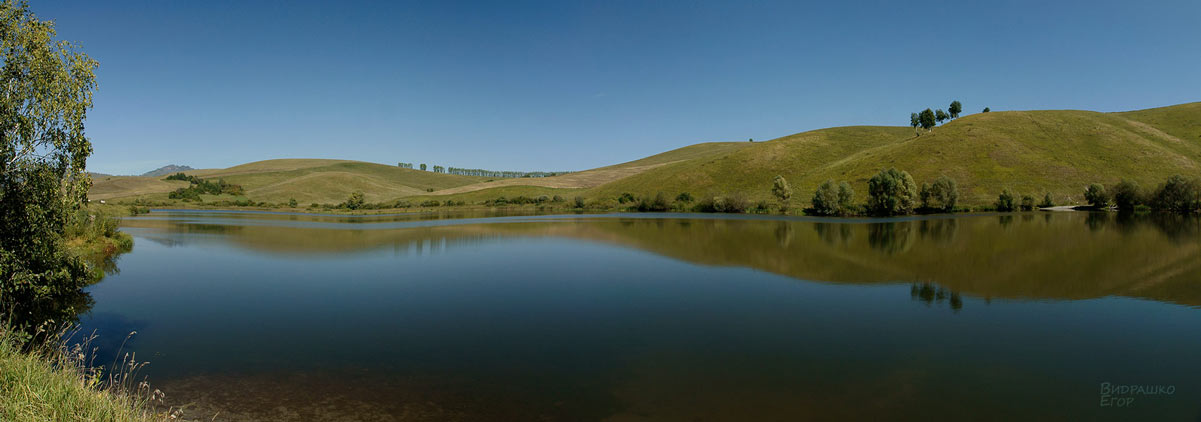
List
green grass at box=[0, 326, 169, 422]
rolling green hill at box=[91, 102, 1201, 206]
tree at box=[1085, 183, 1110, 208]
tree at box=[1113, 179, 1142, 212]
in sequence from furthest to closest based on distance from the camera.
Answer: rolling green hill at box=[91, 102, 1201, 206] < tree at box=[1085, 183, 1110, 208] < tree at box=[1113, 179, 1142, 212] < green grass at box=[0, 326, 169, 422]

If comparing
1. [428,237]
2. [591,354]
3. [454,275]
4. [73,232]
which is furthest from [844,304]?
[73,232]

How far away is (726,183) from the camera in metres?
104

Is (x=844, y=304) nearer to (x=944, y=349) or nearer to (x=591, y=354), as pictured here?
(x=944, y=349)

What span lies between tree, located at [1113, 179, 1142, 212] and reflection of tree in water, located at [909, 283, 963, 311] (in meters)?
72.1

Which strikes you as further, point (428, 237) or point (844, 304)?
point (428, 237)

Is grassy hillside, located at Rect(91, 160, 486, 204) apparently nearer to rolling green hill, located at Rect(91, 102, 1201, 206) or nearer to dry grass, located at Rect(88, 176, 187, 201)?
dry grass, located at Rect(88, 176, 187, 201)

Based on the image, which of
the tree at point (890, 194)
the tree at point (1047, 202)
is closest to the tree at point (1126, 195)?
the tree at point (1047, 202)

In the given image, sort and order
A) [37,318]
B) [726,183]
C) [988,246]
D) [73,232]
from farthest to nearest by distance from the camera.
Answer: [726,183], [988,246], [73,232], [37,318]

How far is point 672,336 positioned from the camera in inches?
506

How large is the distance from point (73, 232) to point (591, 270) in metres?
27.7

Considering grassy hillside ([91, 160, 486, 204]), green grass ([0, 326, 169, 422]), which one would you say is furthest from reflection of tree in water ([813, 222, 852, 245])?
grassy hillside ([91, 160, 486, 204])

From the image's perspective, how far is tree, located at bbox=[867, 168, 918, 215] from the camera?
66.6 metres

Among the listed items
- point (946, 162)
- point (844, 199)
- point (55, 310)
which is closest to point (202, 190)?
point (55, 310)

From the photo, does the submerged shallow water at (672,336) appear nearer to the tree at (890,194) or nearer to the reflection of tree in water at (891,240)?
the reflection of tree in water at (891,240)
